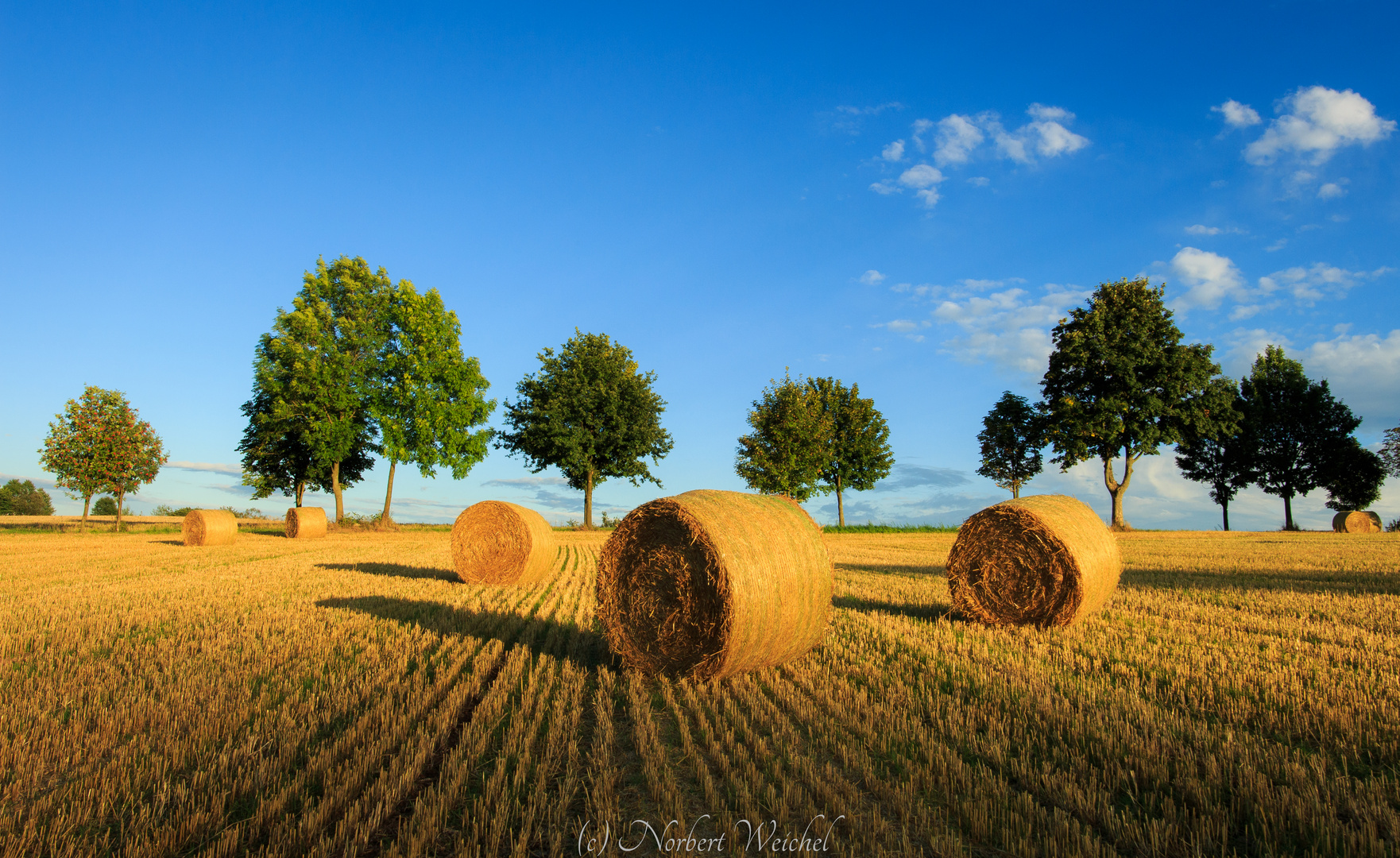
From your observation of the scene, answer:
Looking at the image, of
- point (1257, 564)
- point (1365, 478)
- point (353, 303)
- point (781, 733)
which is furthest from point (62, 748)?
point (1365, 478)

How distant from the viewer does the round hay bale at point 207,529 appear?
21.7 m

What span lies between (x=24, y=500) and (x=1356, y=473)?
12070 cm

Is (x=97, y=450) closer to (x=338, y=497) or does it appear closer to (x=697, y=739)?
(x=338, y=497)

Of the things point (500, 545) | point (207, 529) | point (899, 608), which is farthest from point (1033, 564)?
point (207, 529)

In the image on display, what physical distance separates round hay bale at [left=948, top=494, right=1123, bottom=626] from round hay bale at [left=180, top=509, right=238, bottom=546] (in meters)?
23.1

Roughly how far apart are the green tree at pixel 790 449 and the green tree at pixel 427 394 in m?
14.9

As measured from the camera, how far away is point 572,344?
1569 inches

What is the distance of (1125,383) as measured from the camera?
105 feet

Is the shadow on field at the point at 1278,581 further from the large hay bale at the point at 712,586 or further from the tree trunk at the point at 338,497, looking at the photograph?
the tree trunk at the point at 338,497

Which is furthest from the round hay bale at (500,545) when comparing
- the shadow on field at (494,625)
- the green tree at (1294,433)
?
the green tree at (1294,433)

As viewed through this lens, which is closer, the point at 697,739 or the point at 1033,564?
the point at 697,739

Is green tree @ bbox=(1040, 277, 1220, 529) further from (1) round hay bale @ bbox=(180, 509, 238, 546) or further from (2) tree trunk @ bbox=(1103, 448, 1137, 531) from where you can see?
(1) round hay bale @ bbox=(180, 509, 238, 546)

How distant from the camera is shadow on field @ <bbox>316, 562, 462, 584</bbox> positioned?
1343 cm

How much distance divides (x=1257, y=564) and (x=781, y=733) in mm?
15255
